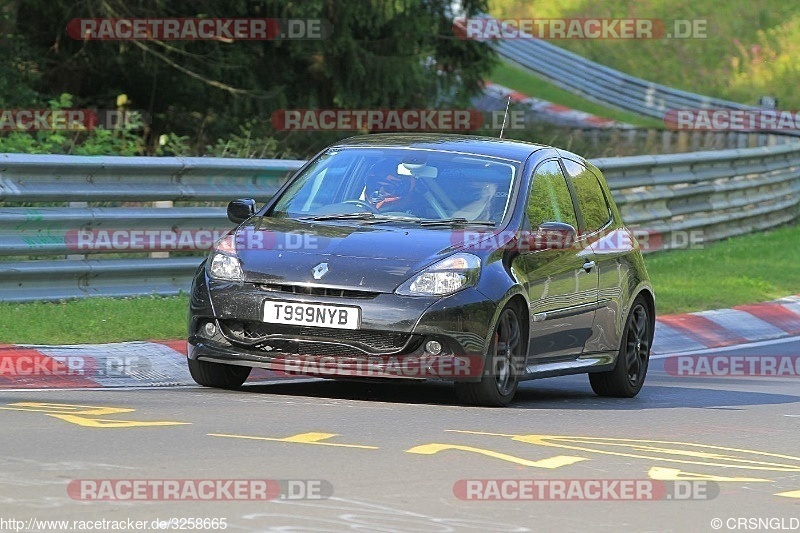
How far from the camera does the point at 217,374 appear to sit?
33.1 feet

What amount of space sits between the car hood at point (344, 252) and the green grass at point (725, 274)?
21.7 ft

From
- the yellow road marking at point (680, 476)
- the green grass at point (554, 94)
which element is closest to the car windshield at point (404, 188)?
the yellow road marking at point (680, 476)

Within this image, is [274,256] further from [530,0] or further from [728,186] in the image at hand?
[530,0]

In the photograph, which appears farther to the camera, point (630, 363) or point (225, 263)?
point (630, 363)

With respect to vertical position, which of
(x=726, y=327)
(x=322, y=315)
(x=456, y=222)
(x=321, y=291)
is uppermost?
(x=456, y=222)

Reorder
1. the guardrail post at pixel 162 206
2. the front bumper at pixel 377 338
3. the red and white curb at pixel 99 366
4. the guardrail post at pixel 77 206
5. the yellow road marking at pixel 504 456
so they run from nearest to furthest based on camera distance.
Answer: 1. the yellow road marking at pixel 504 456
2. the front bumper at pixel 377 338
3. the red and white curb at pixel 99 366
4. the guardrail post at pixel 77 206
5. the guardrail post at pixel 162 206

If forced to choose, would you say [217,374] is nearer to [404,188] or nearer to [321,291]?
[321,291]

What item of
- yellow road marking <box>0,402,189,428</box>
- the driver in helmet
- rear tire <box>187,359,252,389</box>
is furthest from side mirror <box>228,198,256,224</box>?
yellow road marking <box>0,402,189,428</box>

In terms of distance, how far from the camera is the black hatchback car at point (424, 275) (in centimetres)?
938

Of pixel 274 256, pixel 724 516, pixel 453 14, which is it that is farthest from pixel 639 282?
pixel 453 14

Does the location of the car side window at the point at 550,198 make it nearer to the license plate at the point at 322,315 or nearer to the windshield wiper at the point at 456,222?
the windshield wiper at the point at 456,222

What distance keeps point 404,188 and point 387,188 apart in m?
0.11

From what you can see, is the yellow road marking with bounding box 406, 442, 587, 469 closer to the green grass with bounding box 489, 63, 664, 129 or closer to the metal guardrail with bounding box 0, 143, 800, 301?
the metal guardrail with bounding box 0, 143, 800, 301

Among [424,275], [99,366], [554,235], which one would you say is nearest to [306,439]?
[424,275]
